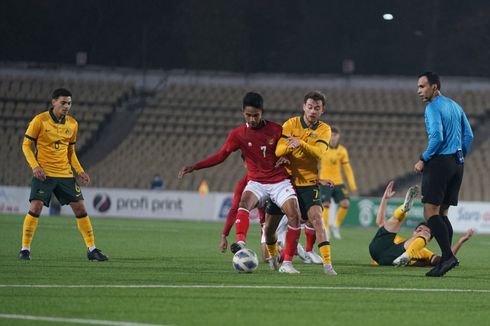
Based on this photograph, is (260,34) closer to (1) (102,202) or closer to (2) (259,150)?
(1) (102,202)

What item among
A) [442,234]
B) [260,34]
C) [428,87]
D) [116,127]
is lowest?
[442,234]

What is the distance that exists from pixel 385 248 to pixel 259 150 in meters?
2.92

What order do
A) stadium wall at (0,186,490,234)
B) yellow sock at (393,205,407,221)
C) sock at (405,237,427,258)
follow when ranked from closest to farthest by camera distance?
sock at (405,237,427,258) → yellow sock at (393,205,407,221) → stadium wall at (0,186,490,234)

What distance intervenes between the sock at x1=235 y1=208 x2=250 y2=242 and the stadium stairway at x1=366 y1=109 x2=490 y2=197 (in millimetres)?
25890

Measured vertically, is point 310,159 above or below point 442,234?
above

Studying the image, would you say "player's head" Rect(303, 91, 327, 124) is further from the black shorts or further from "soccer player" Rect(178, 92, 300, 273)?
the black shorts

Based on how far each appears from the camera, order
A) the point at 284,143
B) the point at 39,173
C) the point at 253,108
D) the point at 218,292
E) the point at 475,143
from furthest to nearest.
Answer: the point at 475,143 < the point at 39,173 < the point at 253,108 < the point at 284,143 < the point at 218,292

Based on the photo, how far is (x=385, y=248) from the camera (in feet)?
49.0

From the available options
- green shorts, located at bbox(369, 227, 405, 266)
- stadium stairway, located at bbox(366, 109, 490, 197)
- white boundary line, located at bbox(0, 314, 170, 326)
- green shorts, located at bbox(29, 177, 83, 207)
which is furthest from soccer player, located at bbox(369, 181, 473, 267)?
stadium stairway, located at bbox(366, 109, 490, 197)

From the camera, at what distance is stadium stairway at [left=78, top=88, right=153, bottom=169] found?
1654 inches

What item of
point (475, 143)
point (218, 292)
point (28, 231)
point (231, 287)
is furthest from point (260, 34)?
point (218, 292)

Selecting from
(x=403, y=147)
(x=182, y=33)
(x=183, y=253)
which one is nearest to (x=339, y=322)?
(x=183, y=253)

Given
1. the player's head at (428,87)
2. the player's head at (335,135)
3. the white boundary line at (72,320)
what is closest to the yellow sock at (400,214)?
the player's head at (428,87)

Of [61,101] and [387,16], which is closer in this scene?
[61,101]
